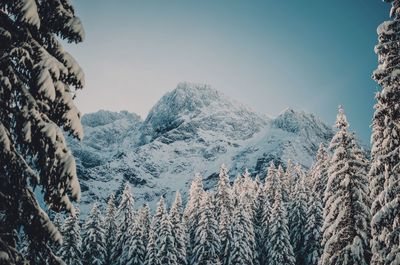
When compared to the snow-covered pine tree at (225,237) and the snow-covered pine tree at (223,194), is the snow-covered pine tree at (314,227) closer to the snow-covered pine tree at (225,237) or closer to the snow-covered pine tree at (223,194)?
the snow-covered pine tree at (225,237)

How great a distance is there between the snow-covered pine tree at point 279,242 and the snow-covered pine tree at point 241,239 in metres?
2.48

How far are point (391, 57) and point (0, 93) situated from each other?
15683 millimetres

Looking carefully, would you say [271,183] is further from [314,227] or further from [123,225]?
[123,225]

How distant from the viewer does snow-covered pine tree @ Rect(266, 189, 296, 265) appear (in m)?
45.8

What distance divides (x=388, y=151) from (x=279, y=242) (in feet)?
106

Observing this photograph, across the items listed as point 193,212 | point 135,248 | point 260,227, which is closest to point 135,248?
point 135,248

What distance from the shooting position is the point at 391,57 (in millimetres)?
16391

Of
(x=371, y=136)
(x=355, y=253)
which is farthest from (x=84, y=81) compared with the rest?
(x=355, y=253)

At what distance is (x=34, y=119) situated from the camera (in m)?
6.59

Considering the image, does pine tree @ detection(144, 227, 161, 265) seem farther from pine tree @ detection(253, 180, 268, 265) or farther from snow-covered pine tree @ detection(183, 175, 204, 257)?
pine tree @ detection(253, 180, 268, 265)

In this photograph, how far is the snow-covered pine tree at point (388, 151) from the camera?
1573 centimetres

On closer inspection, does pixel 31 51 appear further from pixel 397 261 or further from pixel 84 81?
pixel 397 261

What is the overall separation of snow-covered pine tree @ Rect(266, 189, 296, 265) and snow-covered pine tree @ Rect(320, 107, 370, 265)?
79.1 ft

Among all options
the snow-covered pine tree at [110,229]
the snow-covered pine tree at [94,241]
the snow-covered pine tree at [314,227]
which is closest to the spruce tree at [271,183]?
the snow-covered pine tree at [314,227]
